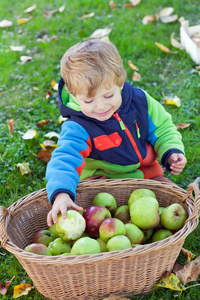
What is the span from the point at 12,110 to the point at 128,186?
5.61ft

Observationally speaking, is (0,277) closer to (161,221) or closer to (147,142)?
(161,221)

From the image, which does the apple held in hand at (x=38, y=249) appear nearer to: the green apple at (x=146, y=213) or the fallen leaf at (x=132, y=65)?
the green apple at (x=146, y=213)

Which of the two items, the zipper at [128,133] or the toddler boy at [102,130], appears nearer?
the toddler boy at [102,130]

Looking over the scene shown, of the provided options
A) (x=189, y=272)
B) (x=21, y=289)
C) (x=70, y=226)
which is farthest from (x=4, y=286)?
(x=189, y=272)

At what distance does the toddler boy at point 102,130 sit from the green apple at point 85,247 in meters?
0.17

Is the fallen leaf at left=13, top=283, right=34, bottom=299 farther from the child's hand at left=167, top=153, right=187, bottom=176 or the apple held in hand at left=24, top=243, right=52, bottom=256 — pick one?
the child's hand at left=167, top=153, right=187, bottom=176

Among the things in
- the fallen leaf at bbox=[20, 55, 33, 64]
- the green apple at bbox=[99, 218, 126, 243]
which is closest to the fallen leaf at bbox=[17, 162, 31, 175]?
the green apple at bbox=[99, 218, 126, 243]

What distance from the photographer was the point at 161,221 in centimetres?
202

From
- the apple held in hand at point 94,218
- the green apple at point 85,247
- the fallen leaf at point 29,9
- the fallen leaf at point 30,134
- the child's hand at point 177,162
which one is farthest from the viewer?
the fallen leaf at point 29,9

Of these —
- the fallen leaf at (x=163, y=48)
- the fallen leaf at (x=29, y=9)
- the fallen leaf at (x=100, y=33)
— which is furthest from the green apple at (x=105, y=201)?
the fallen leaf at (x=29, y=9)

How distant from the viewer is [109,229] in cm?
187

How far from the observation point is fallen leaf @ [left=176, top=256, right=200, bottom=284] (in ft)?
6.16

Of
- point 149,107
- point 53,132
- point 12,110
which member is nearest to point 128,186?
point 149,107

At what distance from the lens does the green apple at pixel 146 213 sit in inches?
76.4
